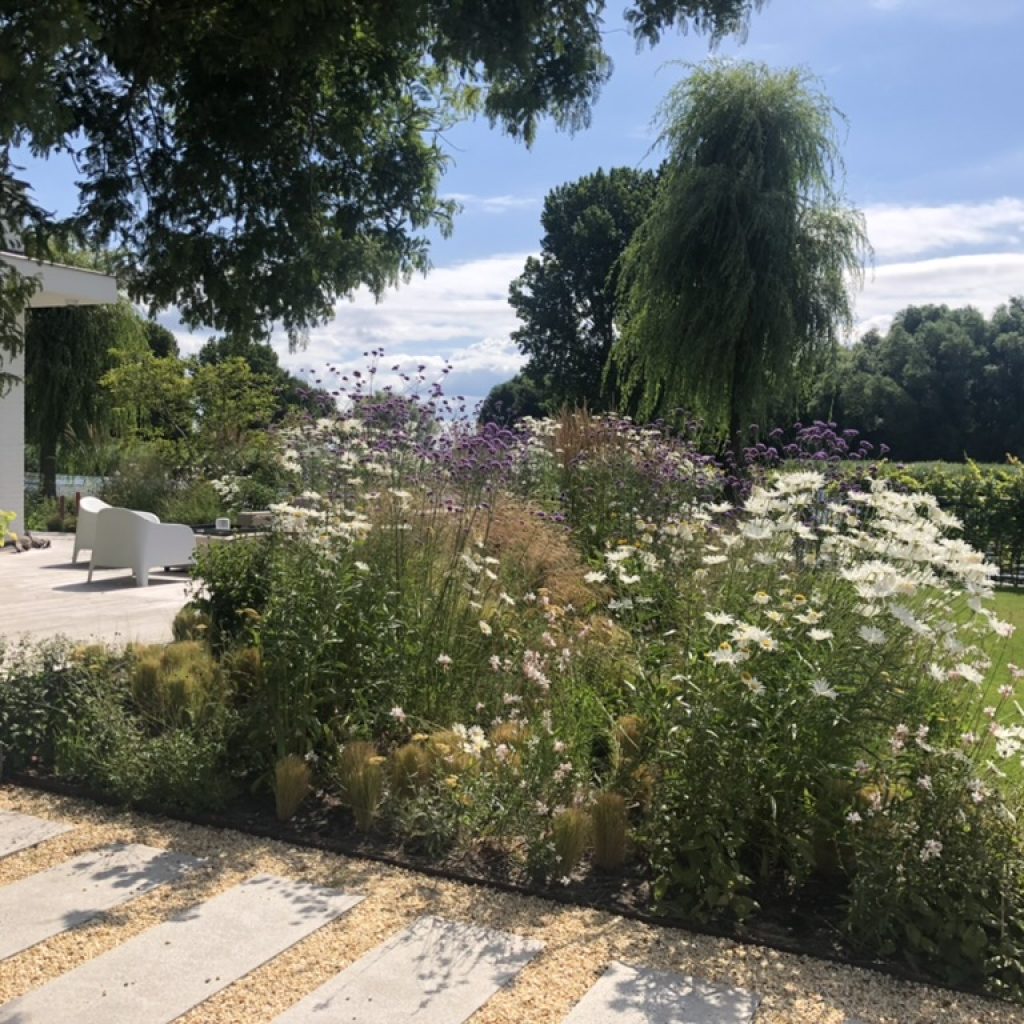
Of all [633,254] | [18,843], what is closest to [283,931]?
[18,843]

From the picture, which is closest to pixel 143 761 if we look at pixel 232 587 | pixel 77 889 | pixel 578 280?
pixel 77 889

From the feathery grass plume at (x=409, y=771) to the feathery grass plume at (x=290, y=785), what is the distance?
12.7 inches

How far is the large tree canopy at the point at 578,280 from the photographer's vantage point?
29.8m

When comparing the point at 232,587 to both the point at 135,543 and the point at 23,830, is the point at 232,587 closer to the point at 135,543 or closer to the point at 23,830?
the point at 23,830

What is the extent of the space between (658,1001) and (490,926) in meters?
0.56

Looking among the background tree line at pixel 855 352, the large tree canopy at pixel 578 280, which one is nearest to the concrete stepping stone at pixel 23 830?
the background tree line at pixel 855 352

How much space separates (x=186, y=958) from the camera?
8.29 feet

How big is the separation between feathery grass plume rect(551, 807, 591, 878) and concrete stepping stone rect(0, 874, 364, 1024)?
0.62m

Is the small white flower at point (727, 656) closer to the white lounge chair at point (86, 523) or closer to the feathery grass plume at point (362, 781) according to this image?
the feathery grass plume at point (362, 781)

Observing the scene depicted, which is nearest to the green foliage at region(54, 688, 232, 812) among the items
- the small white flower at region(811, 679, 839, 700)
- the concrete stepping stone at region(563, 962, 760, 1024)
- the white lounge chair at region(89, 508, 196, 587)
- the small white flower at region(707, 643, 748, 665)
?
the concrete stepping stone at region(563, 962, 760, 1024)

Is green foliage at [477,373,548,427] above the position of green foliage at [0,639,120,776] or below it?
above

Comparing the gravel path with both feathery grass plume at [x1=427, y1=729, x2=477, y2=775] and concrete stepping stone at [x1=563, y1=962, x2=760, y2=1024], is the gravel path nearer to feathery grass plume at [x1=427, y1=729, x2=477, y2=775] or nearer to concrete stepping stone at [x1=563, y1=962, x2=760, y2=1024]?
concrete stepping stone at [x1=563, y1=962, x2=760, y2=1024]

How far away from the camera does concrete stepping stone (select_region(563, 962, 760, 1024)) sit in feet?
7.48

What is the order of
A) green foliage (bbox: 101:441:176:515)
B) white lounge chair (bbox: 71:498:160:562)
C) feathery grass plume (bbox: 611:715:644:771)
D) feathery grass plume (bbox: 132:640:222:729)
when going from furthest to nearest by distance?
green foliage (bbox: 101:441:176:515) → white lounge chair (bbox: 71:498:160:562) → feathery grass plume (bbox: 132:640:222:729) → feathery grass plume (bbox: 611:715:644:771)
